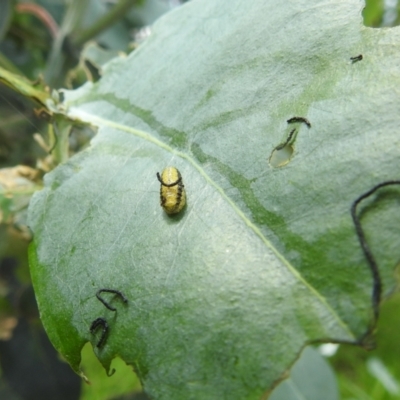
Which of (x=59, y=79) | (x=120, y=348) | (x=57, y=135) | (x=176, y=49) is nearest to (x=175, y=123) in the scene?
(x=176, y=49)

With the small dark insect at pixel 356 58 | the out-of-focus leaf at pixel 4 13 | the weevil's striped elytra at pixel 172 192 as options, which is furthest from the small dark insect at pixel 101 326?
the out-of-focus leaf at pixel 4 13

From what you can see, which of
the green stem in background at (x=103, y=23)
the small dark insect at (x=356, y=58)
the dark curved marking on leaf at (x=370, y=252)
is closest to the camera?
the dark curved marking on leaf at (x=370, y=252)

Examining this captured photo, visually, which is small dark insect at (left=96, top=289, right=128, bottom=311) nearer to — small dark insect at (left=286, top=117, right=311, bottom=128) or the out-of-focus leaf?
small dark insect at (left=286, top=117, right=311, bottom=128)

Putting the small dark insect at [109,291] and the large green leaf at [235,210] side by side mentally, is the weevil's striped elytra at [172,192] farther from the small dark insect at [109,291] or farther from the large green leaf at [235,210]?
the small dark insect at [109,291]

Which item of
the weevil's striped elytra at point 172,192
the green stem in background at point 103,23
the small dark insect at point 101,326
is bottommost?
the small dark insect at point 101,326

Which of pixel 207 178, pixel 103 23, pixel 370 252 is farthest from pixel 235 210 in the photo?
pixel 103 23
